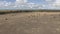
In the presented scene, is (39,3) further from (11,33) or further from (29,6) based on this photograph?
(11,33)

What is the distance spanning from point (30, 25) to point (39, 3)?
788 mm

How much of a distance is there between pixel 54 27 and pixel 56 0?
0.86m

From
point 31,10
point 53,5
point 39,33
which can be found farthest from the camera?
point 53,5

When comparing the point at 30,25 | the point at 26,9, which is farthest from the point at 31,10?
the point at 30,25

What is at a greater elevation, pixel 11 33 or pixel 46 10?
pixel 11 33

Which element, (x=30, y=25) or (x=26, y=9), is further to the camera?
(x=26, y=9)

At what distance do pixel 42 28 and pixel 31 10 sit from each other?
28.8 inches

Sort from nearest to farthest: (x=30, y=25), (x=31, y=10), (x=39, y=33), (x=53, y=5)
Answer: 1. (x=39, y=33)
2. (x=30, y=25)
3. (x=31, y=10)
4. (x=53, y=5)

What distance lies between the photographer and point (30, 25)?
4.57 feet

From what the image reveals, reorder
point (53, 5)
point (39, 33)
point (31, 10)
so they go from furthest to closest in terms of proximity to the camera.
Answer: point (53, 5) → point (31, 10) → point (39, 33)

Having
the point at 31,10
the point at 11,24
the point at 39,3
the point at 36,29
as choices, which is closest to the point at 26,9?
the point at 31,10

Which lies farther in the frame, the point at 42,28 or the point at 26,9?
the point at 26,9

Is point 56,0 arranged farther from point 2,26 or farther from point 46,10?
point 2,26

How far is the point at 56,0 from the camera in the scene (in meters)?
2.14
